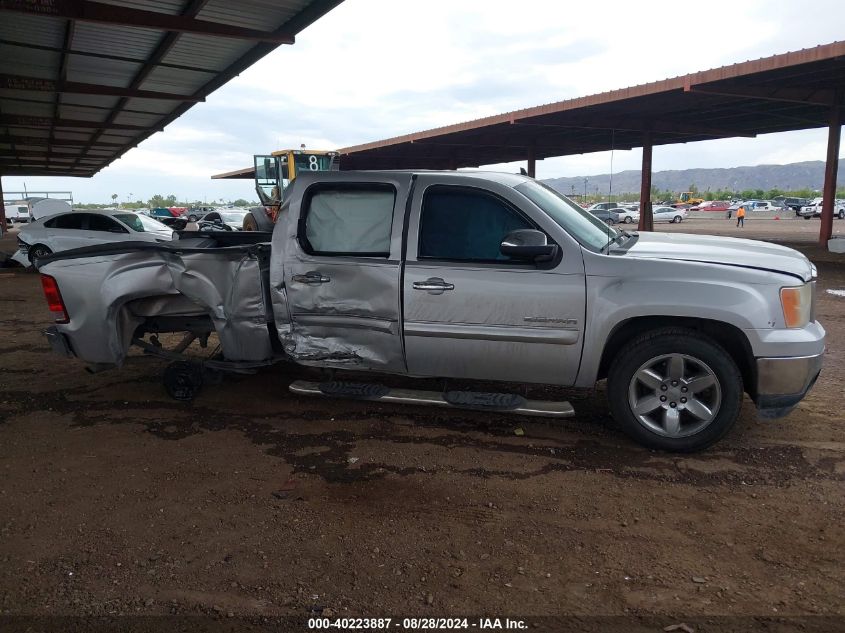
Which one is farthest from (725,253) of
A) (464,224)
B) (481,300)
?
(464,224)

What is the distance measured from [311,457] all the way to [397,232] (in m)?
1.73

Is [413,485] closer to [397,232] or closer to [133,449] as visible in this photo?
[397,232]

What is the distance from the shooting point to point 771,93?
60.2 ft

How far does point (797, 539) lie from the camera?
10.2ft

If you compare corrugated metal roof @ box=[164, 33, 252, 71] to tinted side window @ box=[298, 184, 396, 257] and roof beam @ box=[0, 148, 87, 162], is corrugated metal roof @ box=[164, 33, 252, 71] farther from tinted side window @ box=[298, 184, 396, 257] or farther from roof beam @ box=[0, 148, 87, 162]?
roof beam @ box=[0, 148, 87, 162]

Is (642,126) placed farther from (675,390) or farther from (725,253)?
(675,390)

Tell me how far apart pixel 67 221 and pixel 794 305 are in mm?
15969

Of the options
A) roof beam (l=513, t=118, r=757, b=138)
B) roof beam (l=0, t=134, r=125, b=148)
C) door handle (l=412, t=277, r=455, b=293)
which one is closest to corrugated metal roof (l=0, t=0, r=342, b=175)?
roof beam (l=0, t=134, r=125, b=148)

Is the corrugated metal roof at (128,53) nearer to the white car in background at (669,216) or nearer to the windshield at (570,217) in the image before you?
the windshield at (570,217)

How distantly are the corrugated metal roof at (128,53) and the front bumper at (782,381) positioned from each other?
392 inches

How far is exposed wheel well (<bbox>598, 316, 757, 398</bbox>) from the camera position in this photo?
403 centimetres

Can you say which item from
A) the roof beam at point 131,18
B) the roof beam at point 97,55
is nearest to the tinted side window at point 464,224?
the roof beam at point 131,18

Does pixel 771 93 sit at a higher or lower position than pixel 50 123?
lower

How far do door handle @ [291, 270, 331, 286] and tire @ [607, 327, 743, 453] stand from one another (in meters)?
2.22
